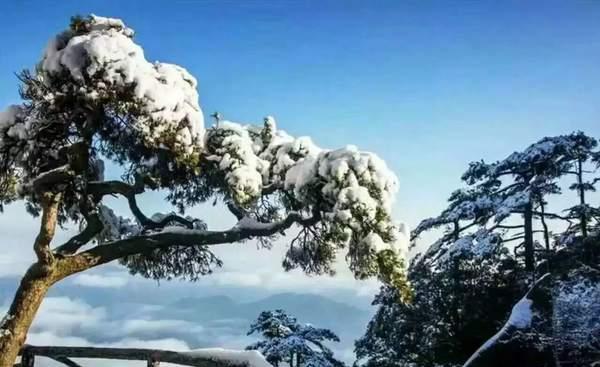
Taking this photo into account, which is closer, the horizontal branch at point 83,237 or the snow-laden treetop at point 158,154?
the snow-laden treetop at point 158,154

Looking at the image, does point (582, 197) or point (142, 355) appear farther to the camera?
point (582, 197)

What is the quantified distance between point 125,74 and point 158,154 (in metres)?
1.34

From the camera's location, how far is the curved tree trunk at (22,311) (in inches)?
284

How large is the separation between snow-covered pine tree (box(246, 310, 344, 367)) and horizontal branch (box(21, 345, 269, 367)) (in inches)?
427

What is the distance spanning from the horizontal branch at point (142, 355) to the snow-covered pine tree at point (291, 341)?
10.8 metres

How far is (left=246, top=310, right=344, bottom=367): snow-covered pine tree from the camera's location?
1827cm

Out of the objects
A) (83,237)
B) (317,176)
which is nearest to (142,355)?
(83,237)

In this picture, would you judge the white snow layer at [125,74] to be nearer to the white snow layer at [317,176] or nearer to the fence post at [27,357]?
the white snow layer at [317,176]

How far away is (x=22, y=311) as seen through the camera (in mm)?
7383

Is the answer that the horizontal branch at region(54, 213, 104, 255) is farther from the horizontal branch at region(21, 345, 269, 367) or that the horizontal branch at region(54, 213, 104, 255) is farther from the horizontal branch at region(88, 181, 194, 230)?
the horizontal branch at region(21, 345, 269, 367)

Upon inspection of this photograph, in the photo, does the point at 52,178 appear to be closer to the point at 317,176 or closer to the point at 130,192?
the point at 130,192

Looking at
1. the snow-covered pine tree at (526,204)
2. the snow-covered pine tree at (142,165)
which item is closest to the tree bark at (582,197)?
the snow-covered pine tree at (526,204)

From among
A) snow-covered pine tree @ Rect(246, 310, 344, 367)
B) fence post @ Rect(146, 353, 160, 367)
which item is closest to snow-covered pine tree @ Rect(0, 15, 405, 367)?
fence post @ Rect(146, 353, 160, 367)

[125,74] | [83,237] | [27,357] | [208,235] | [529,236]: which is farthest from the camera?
[529,236]
